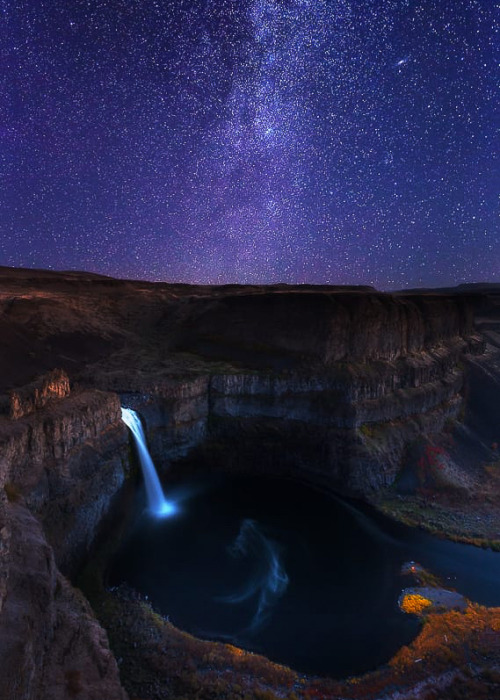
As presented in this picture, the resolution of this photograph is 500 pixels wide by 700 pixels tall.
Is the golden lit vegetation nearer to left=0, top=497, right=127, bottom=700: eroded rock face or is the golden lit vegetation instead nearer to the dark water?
the dark water

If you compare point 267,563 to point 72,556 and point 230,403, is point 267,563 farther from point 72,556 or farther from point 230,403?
point 230,403

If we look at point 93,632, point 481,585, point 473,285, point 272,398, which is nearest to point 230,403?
point 272,398

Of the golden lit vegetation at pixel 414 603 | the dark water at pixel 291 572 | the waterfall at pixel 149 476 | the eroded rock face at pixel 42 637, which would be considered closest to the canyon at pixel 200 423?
the eroded rock face at pixel 42 637

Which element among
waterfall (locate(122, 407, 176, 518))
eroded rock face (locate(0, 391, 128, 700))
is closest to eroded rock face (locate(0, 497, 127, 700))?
eroded rock face (locate(0, 391, 128, 700))

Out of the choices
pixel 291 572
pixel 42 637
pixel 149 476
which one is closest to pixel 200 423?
pixel 149 476

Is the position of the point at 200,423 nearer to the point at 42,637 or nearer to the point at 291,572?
the point at 291,572

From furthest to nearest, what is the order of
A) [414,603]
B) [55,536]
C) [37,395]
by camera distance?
[37,395]
[414,603]
[55,536]
